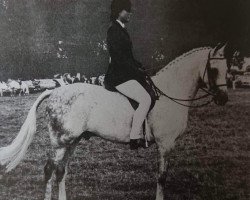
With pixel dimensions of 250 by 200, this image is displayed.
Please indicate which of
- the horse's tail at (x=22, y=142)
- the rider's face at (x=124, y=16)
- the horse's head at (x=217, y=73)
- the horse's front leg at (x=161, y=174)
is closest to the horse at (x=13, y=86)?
the horse's tail at (x=22, y=142)

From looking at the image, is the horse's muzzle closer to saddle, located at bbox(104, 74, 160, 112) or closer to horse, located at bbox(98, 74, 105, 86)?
saddle, located at bbox(104, 74, 160, 112)

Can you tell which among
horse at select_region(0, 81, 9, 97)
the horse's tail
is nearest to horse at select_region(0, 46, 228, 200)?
the horse's tail

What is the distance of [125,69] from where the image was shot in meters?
3.59

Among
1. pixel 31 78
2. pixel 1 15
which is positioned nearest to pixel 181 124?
pixel 31 78

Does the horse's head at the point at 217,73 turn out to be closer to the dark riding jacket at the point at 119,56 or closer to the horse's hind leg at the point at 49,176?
the dark riding jacket at the point at 119,56

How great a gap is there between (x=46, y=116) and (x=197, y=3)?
1.32m

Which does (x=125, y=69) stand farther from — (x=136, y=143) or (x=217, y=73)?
(x=217, y=73)

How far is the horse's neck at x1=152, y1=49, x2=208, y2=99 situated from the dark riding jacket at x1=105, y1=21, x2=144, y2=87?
0.61ft

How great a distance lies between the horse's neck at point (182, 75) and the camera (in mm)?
3625

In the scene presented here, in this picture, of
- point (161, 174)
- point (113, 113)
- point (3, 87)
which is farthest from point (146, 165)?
point (3, 87)

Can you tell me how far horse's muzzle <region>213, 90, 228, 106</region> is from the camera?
3.57 metres

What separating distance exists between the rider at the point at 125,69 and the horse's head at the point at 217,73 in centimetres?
44

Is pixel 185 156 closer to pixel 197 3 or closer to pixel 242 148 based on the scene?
pixel 242 148

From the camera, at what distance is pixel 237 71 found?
3674 millimetres
